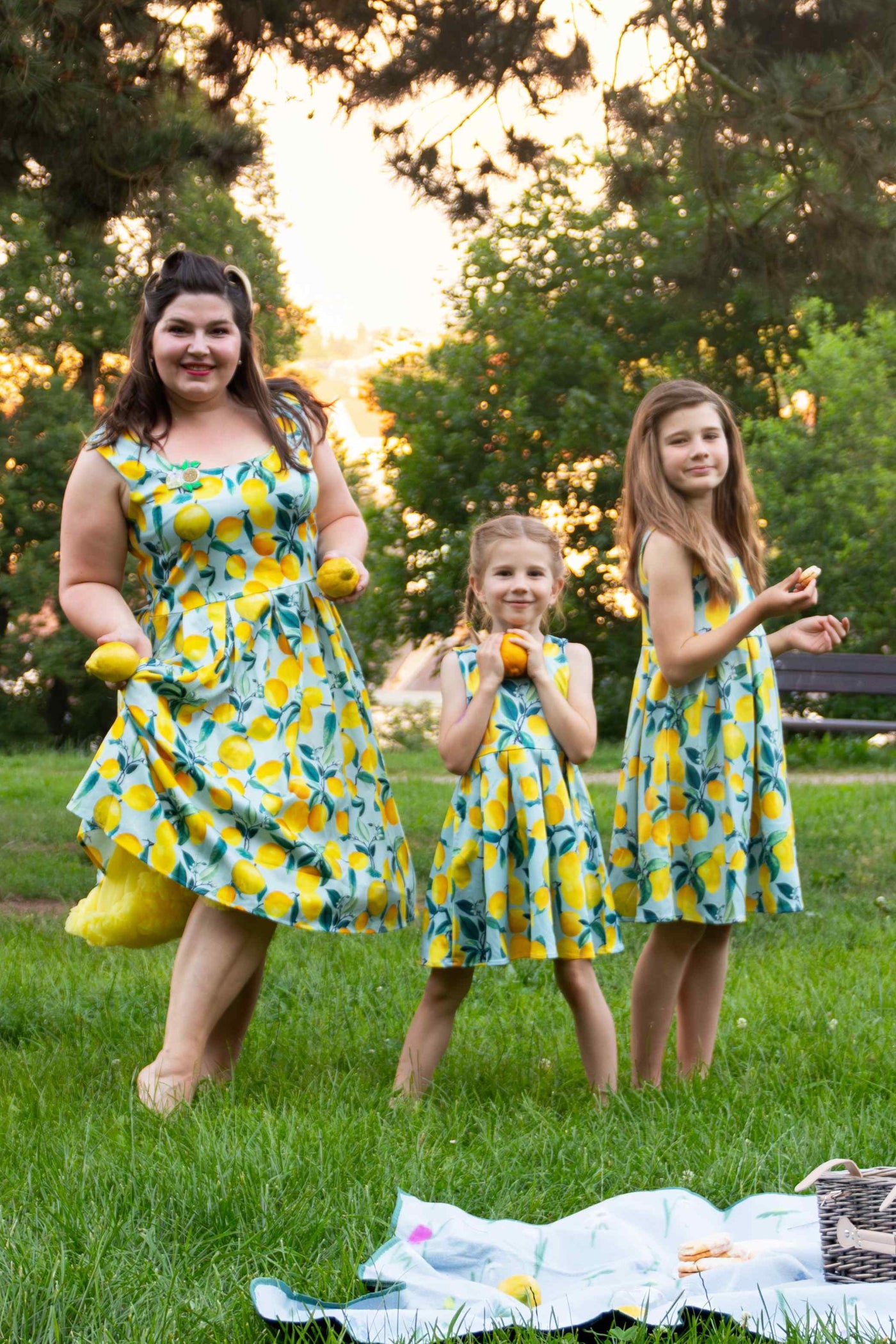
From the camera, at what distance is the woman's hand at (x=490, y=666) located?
11.4 ft

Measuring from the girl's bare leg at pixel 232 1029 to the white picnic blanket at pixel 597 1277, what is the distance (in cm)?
119

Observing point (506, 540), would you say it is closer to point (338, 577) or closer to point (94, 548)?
point (338, 577)

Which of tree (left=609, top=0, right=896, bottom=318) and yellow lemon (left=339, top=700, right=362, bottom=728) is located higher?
tree (left=609, top=0, right=896, bottom=318)

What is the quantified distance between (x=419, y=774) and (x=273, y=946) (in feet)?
26.0

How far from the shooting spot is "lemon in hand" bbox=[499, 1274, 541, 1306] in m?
2.33

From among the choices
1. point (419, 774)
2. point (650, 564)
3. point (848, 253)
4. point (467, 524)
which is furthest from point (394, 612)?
point (650, 564)

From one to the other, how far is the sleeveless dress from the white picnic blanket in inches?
31.7

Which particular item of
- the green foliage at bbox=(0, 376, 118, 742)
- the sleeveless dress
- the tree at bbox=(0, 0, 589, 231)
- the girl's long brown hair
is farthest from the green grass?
the green foliage at bbox=(0, 376, 118, 742)

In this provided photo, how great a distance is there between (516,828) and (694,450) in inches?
40.6

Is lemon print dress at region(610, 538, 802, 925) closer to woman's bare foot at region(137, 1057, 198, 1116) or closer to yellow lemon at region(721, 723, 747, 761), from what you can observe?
yellow lemon at region(721, 723, 747, 761)

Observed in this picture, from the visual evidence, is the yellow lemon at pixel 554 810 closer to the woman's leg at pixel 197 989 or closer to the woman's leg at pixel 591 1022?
the woman's leg at pixel 591 1022

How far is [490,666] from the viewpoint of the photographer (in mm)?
3498

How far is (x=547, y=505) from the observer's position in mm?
23797

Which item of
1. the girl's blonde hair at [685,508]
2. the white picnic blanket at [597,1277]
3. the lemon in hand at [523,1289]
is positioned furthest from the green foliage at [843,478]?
the lemon in hand at [523,1289]
